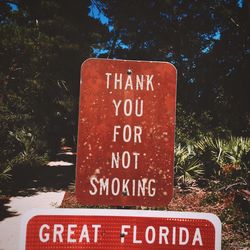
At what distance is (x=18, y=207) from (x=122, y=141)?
814 cm

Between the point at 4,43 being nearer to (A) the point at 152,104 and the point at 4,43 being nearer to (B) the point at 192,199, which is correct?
(B) the point at 192,199

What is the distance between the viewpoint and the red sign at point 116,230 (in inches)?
75.5

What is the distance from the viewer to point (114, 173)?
1993mm

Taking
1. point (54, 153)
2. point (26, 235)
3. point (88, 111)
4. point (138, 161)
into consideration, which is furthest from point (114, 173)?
point (54, 153)

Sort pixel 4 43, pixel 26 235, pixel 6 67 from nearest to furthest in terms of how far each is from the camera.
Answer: pixel 26 235 < pixel 4 43 < pixel 6 67

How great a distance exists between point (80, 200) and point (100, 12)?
15.0 meters

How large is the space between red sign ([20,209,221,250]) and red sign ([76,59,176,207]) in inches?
3.6

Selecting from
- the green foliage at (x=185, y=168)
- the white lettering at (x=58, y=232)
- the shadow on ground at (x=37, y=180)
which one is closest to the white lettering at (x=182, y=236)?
the white lettering at (x=58, y=232)

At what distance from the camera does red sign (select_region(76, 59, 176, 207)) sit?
6.53ft

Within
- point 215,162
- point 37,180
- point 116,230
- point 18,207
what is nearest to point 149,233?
point 116,230

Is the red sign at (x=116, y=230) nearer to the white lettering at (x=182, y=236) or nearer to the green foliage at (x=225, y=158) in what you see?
the white lettering at (x=182, y=236)

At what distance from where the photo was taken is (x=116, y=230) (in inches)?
76.3

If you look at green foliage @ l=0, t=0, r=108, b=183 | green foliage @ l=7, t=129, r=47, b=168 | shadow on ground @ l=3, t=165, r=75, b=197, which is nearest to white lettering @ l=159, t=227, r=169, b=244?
green foliage @ l=0, t=0, r=108, b=183

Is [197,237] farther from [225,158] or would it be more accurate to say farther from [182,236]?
[225,158]
